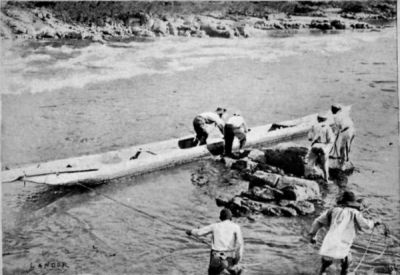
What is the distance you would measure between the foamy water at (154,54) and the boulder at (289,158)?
4.34 feet

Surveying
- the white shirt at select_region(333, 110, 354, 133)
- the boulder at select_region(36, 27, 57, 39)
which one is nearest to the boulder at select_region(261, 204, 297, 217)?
the white shirt at select_region(333, 110, 354, 133)

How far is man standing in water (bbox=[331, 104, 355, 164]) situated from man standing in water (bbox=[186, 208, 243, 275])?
9.43ft

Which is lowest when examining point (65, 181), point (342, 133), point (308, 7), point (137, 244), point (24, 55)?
point (137, 244)

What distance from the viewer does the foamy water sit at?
7.68 meters

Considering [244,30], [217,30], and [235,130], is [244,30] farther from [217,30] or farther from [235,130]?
[235,130]

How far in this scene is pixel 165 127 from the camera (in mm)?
8156

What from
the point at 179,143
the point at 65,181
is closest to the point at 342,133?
the point at 179,143

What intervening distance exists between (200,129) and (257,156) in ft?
3.10

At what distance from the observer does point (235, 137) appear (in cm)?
866

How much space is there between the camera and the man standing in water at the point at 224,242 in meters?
5.38

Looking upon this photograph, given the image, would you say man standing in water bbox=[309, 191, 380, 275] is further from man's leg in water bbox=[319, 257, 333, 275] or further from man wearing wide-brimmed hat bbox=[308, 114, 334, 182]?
man wearing wide-brimmed hat bbox=[308, 114, 334, 182]

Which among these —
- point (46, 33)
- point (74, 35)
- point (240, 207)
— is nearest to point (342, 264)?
point (240, 207)

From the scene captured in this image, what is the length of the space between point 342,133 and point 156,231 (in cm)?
301

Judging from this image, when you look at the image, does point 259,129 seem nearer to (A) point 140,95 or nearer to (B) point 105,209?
(A) point 140,95
